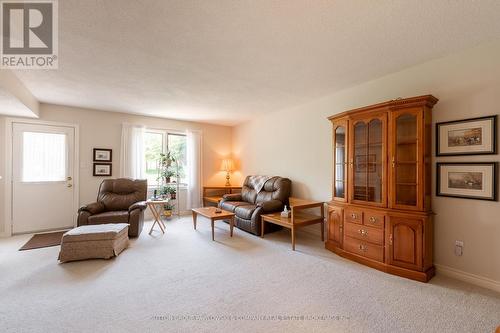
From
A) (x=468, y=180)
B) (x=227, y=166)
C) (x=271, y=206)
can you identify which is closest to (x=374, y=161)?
(x=468, y=180)

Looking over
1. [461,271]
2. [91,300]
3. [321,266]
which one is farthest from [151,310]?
[461,271]

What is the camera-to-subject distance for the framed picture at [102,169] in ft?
16.2

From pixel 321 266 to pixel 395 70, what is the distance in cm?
280

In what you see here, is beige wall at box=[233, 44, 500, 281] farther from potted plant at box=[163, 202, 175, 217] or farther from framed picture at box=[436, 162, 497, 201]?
potted plant at box=[163, 202, 175, 217]

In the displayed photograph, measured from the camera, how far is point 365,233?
2.97 metres

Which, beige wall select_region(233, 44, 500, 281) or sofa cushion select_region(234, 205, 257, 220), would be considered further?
sofa cushion select_region(234, 205, 257, 220)

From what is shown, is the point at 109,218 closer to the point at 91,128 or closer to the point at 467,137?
the point at 91,128

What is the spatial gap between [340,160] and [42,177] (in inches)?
221

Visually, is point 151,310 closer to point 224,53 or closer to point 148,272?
point 148,272

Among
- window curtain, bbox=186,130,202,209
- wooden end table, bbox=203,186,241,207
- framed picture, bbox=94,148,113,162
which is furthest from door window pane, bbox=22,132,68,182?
wooden end table, bbox=203,186,241,207

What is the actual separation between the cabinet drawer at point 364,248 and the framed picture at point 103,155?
5.09 metres

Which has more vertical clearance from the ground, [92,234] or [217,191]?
[217,191]

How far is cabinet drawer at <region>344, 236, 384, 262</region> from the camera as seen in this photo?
9.29 feet

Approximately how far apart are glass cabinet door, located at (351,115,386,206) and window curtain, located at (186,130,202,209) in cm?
411
